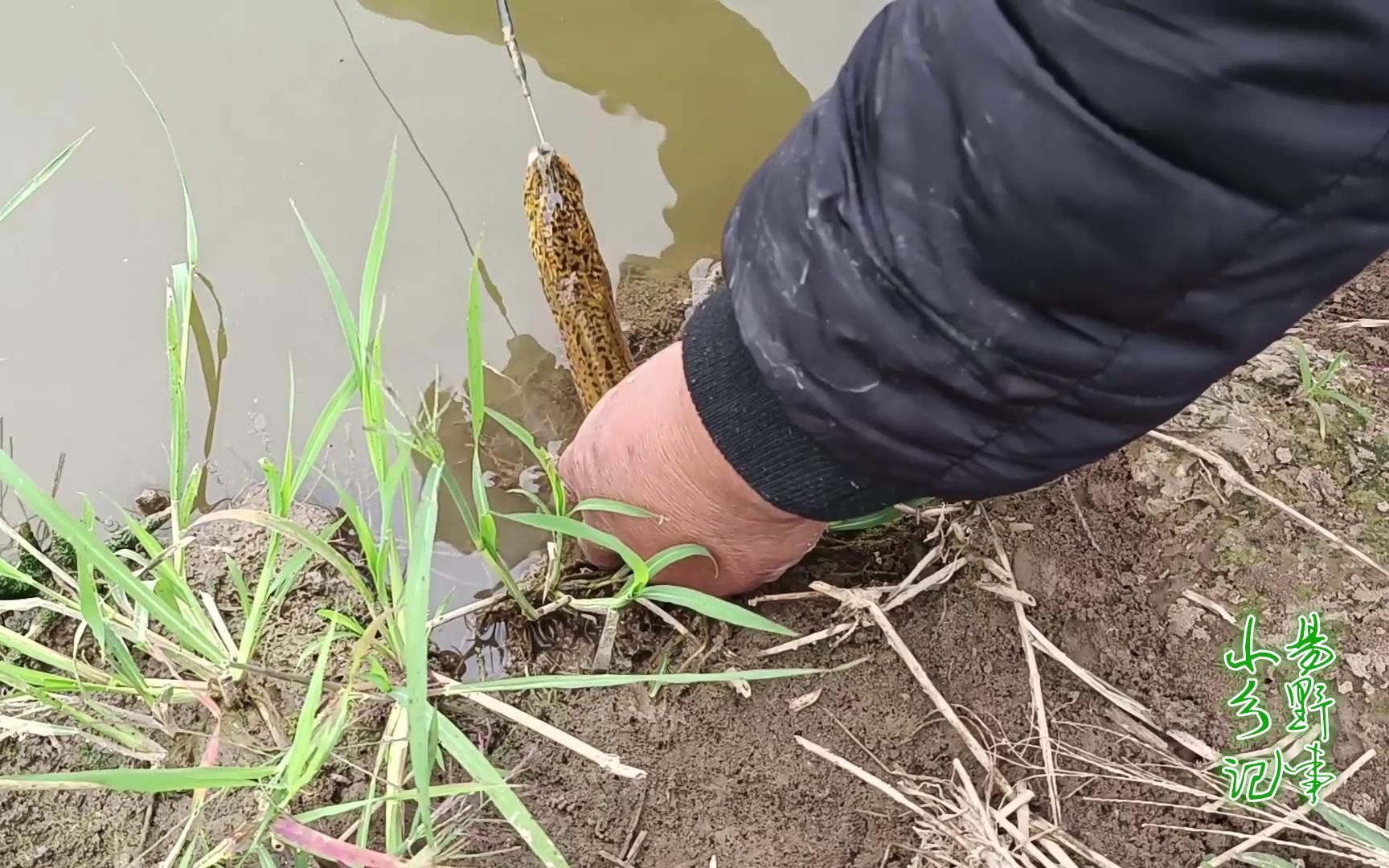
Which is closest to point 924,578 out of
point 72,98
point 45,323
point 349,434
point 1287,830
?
point 1287,830

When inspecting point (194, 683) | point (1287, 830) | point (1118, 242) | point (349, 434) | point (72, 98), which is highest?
point (72, 98)

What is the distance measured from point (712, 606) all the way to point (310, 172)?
4.48 feet

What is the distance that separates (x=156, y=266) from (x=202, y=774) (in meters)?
1.29

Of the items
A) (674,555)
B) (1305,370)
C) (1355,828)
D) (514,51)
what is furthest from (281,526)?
(1305,370)

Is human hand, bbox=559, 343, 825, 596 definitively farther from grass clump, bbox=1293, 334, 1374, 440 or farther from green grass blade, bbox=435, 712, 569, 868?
grass clump, bbox=1293, 334, 1374, 440

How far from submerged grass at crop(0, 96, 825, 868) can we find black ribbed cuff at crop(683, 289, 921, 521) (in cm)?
16

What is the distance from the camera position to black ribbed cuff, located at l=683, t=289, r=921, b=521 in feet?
3.51

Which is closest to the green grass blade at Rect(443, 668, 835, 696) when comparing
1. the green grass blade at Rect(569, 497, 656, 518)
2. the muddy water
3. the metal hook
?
the green grass blade at Rect(569, 497, 656, 518)

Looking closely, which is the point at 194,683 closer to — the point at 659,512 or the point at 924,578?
the point at 659,512

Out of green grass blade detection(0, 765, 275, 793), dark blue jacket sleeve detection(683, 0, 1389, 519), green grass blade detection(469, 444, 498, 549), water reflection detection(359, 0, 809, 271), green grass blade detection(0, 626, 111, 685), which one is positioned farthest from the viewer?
water reflection detection(359, 0, 809, 271)

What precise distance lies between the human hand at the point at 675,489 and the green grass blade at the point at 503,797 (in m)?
0.46

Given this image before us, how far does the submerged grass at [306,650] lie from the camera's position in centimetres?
87

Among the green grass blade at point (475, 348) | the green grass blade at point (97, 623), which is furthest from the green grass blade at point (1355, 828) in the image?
the green grass blade at point (97, 623)

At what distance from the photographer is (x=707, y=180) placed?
6.70 ft
